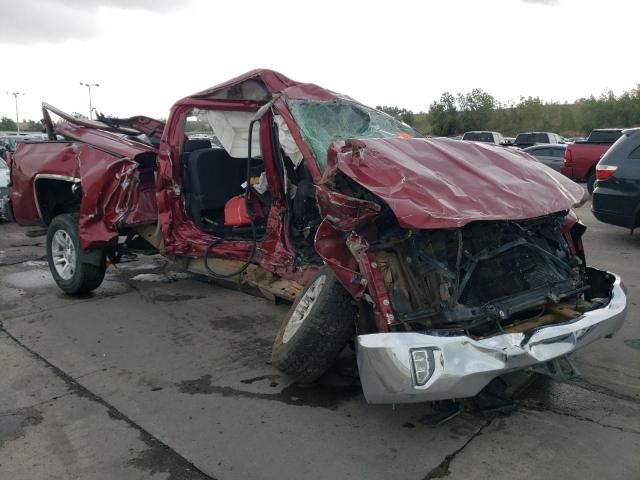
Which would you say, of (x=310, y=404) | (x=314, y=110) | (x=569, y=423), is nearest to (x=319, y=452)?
(x=310, y=404)

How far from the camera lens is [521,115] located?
173ft

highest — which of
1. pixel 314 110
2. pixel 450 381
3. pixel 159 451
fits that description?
pixel 314 110

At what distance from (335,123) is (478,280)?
193 centimetres

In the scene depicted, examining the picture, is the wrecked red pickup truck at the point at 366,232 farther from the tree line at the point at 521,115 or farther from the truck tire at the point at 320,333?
the tree line at the point at 521,115

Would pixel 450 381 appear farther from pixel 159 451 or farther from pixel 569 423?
pixel 159 451

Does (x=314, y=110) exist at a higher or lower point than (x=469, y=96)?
lower

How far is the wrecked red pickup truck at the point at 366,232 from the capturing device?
9.50 ft

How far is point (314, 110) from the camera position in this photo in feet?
15.0

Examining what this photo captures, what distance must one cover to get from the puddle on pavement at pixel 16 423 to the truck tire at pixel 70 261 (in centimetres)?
241

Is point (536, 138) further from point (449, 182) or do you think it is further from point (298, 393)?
point (298, 393)

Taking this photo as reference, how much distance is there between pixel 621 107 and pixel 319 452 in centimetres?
5274

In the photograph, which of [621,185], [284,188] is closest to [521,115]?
[621,185]

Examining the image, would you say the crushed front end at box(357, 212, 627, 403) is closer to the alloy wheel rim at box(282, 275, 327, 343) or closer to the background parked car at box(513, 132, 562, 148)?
the alloy wheel rim at box(282, 275, 327, 343)

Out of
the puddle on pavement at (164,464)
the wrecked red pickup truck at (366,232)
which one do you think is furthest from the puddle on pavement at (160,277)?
the puddle on pavement at (164,464)
